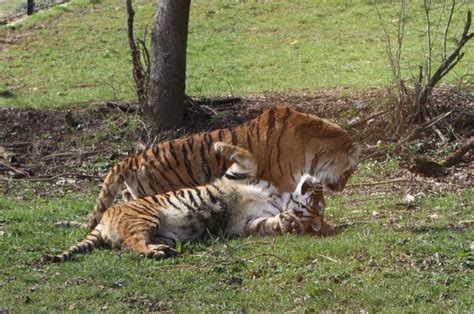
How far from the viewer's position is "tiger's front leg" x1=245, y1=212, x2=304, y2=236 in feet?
26.3

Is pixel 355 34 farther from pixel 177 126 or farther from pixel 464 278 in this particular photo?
pixel 464 278

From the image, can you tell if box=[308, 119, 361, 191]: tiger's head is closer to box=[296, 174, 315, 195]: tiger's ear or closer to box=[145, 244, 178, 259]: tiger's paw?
box=[296, 174, 315, 195]: tiger's ear

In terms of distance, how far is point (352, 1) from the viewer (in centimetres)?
2547

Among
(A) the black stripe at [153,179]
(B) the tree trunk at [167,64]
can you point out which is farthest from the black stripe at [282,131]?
(B) the tree trunk at [167,64]

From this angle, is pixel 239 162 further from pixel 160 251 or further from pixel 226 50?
pixel 226 50

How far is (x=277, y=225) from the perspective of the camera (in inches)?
317

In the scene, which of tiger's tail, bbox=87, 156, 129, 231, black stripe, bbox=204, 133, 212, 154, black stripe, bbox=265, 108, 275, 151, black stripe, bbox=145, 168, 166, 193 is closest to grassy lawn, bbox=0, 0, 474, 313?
tiger's tail, bbox=87, 156, 129, 231

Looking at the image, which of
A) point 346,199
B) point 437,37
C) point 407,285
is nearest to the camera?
point 407,285

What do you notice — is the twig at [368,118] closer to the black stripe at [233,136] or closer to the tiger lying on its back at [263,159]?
the tiger lying on its back at [263,159]

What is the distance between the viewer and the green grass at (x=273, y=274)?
617cm

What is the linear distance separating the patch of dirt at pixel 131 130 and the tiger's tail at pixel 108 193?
100 inches

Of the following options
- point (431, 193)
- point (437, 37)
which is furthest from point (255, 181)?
point (437, 37)

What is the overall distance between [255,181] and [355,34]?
14147 millimetres

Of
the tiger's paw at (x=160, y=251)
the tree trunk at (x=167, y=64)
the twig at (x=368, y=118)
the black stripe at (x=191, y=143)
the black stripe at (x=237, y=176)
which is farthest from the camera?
the tree trunk at (x=167, y=64)
